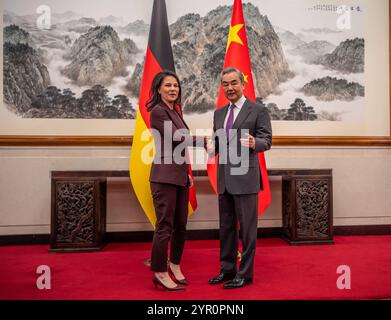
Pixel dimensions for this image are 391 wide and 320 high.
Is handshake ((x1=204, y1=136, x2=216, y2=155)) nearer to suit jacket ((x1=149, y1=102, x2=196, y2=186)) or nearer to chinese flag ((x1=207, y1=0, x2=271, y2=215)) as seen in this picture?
suit jacket ((x1=149, y1=102, x2=196, y2=186))

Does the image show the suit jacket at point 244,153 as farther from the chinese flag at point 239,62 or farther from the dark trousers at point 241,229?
the chinese flag at point 239,62

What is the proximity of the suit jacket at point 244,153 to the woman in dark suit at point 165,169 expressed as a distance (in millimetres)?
270

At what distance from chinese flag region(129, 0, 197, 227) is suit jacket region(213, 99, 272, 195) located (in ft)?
3.12

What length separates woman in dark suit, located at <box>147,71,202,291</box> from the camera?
244 cm

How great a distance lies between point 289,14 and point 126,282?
137 inches

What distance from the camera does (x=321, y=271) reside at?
290 cm

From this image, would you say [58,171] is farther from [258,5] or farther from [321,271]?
[258,5]

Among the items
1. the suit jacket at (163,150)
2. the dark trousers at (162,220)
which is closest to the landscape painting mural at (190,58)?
the suit jacket at (163,150)

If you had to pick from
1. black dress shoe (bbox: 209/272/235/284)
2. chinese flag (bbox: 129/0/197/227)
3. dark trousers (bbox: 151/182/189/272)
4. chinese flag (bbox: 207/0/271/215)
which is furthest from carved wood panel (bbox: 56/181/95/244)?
black dress shoe (bbox: 209/272/235/284)

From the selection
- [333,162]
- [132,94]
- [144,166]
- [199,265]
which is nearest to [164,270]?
[199,265]

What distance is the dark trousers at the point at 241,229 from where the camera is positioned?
2.53 metres

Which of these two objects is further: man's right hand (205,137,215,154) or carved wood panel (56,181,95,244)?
carved wood panel (56,181,95,244)

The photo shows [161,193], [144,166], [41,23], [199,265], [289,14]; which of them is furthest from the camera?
[289,14]

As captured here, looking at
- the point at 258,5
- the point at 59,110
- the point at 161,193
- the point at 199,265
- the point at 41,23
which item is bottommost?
the point at 199,265
